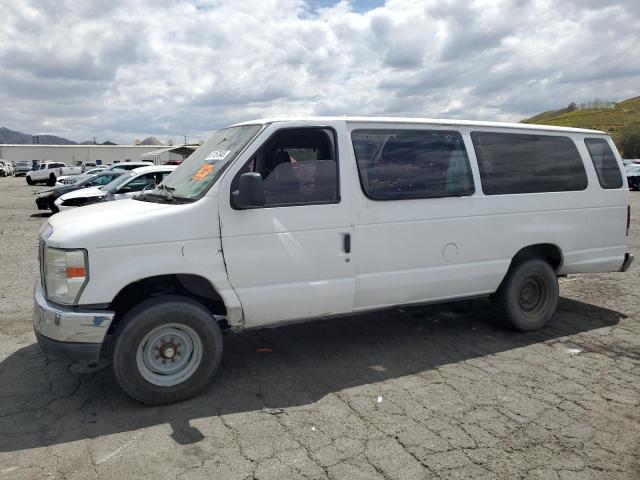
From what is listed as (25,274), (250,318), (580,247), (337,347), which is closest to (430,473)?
(250,318)

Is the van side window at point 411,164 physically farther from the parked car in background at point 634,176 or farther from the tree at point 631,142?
the tree at point 631,142

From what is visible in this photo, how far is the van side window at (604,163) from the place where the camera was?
5871 millimetres

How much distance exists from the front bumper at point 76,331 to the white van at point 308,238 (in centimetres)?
1

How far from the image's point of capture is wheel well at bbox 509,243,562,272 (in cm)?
555

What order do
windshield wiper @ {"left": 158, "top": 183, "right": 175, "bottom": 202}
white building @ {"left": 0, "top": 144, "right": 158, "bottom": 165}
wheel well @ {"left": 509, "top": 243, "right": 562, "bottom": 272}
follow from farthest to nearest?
1. white building @ {"left": 0, "top": 144, "right": 158, "bottom": 165}
2. wheel well @ {"left": 509, "top": 243, "right": 562, "bottom": 272}
3. windshield wiper @ {"left": 158, "top": 183, "right": 175, "bottom": 202}

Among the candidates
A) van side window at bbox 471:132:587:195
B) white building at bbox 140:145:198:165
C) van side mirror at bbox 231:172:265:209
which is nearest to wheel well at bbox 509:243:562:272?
van side window at bbox 471:132:587:195

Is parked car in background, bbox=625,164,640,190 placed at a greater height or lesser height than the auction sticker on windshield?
lesser

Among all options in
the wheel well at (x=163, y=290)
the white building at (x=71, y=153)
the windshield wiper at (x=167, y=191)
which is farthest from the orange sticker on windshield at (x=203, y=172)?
the white building at (x=71, y=153)

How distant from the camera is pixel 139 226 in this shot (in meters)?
3.78

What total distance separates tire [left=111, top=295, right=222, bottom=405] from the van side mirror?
0.89 meters

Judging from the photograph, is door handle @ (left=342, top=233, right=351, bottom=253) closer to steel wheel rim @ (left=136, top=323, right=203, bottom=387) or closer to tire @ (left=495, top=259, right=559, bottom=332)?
steel wheel rim @ (left=136, top=323, right=203, bottom=387)

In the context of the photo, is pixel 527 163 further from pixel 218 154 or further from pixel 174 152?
pixel 174 152

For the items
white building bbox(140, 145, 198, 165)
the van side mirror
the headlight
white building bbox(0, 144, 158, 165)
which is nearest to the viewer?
the headlight

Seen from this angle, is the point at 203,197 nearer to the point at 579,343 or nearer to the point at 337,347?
the point at 337,347
